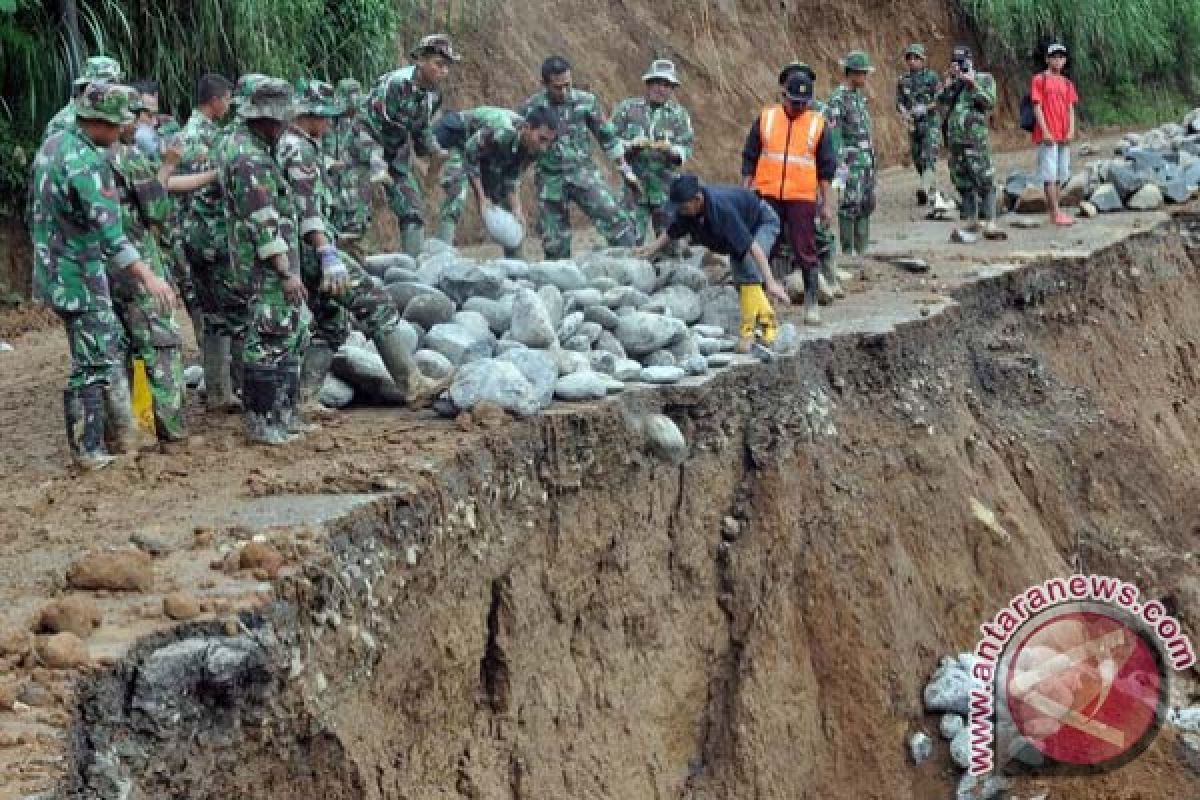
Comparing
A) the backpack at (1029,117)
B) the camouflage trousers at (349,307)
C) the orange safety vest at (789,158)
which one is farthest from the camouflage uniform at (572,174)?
the backpack at (1029,117)

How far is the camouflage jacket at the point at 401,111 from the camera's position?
1055 centimetres

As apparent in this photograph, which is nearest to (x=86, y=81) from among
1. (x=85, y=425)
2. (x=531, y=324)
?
(x=85, y=425)

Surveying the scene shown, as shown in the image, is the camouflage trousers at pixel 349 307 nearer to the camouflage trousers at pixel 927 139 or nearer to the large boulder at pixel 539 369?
the large boulder at pixel 539 369

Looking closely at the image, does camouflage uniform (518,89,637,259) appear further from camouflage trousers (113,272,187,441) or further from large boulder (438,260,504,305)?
camouflage trousers (113,272,187,441)

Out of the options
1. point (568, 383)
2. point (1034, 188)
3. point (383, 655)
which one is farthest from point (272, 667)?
point (1034, 188)

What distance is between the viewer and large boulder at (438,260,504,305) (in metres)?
9.05

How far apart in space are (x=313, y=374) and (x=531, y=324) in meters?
1.20

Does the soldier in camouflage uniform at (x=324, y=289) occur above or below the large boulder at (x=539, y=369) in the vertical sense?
above

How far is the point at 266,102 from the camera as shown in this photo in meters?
7.09

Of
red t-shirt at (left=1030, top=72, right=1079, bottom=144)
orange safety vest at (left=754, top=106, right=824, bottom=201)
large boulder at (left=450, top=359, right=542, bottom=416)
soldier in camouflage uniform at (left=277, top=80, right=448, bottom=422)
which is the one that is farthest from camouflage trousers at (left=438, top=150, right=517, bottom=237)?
red t-shirt at (left=1030, top=72, right=1079, bottom=144)

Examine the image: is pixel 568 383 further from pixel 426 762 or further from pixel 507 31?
pixel 507 31

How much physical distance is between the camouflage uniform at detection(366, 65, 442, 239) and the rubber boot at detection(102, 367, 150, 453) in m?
3.87

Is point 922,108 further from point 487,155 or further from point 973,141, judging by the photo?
point 487,155

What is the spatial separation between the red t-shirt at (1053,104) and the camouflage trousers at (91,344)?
414 inches
